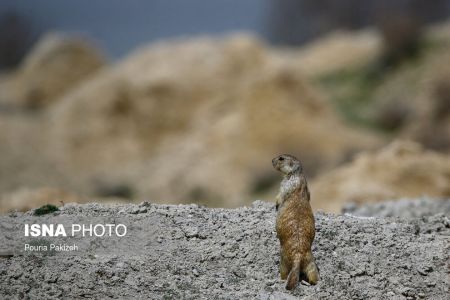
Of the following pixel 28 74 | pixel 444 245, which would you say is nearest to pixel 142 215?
pixel 444 245

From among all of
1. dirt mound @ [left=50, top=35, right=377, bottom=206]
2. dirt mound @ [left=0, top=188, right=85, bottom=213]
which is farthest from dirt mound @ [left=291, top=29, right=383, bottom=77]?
dirt mound @ [left=0, top=188, right=85, bottom=213]

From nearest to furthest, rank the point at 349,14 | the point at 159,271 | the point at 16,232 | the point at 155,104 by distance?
the point at 159,271 → the point at 16,232 → the point at 155,104 → the point at 349,14

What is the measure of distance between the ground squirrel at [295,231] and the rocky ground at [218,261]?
124mm

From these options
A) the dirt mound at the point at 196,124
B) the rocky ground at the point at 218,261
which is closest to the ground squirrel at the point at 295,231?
the rocky ground at the point at 218,261

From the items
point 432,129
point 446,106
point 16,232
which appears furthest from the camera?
point 446,106

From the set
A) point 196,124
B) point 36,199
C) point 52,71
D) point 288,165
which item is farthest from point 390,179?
point 52,71

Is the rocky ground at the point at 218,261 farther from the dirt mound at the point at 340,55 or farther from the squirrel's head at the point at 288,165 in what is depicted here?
the dirt mound at the point at 340,55

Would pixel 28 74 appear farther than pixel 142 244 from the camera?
Yes

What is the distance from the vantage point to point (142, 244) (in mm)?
7762

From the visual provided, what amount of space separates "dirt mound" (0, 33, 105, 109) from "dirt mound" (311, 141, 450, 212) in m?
21.0

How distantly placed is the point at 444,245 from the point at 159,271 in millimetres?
2831

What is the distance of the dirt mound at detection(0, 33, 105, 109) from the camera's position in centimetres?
3594

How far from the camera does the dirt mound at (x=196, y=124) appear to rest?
25.4 meters

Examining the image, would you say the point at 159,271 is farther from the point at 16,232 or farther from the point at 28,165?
the point at 28,165
